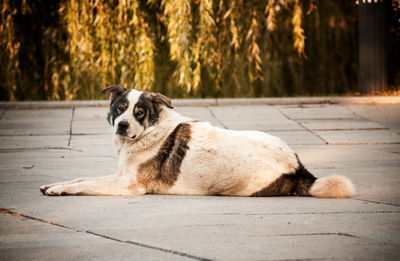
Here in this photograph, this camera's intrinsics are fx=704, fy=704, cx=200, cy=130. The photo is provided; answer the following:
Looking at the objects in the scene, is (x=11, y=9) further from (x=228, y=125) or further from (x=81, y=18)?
(x=228, y=125)

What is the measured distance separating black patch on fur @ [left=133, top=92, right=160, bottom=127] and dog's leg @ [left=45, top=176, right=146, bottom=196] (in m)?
0.62

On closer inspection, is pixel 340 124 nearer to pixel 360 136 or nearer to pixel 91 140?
pixel 360 136

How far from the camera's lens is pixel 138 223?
18.2 ft

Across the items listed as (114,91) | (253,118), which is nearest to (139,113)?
(114,91)

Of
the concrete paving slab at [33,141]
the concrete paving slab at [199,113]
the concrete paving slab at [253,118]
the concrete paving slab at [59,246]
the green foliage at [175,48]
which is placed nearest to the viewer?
the concrete paving slab at [59,246]

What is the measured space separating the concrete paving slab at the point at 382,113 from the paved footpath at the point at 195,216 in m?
1.63

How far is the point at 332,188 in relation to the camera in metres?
6.50

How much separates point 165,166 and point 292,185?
121 cm

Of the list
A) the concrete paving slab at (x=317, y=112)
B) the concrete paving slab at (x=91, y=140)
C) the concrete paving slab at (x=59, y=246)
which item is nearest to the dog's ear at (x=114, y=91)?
the concrete paving slab at (x=59, y=246)

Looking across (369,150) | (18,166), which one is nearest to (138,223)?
(18,166)

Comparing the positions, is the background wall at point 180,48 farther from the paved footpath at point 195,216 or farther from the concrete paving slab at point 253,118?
the paved footpath at point 195,216

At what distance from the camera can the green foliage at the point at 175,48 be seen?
13.7 meters

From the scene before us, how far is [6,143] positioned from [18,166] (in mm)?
1890

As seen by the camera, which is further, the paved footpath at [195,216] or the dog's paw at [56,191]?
the dog's paw at [56,191]
